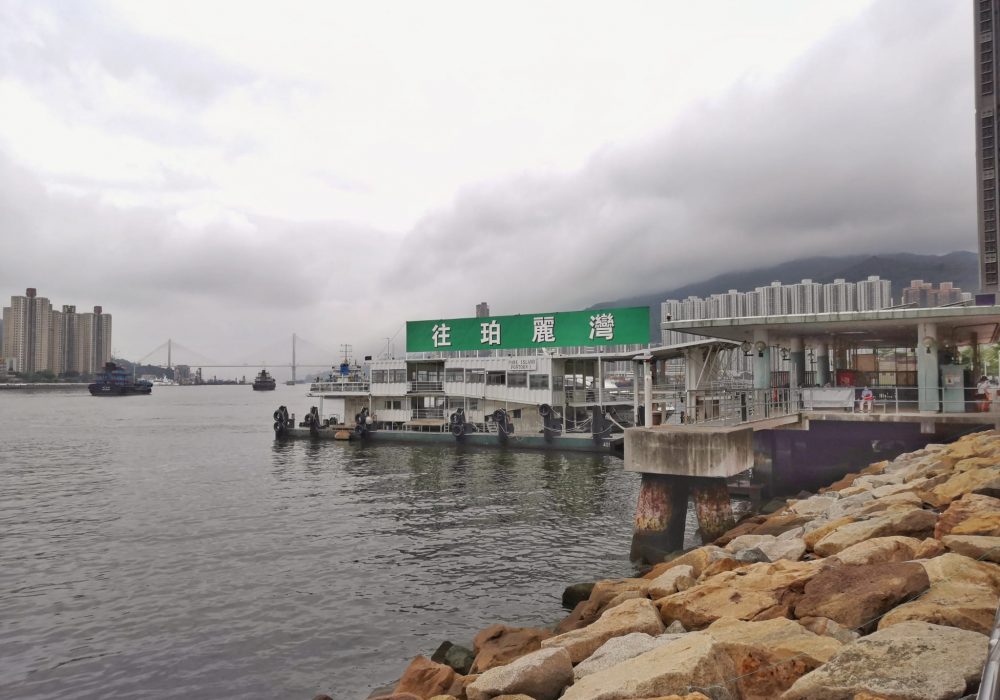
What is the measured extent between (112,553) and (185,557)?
2847 millimetres

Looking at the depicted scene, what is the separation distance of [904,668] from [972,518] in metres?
5.95

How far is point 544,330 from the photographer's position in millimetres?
48938

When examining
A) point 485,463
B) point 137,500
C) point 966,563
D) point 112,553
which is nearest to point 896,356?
point 485,463

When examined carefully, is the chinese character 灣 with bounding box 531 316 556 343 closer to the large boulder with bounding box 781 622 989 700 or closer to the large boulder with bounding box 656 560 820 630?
the large boulder with bounding box 656 560 820 630

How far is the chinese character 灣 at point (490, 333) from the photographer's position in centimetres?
5119

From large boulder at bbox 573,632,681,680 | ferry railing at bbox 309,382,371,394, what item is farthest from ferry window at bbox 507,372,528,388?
large boulder at bbox 573,632,681,680

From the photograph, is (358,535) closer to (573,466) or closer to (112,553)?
(112,553)

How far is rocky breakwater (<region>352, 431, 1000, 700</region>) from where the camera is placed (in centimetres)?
567

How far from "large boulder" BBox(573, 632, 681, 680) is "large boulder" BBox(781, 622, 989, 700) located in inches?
102

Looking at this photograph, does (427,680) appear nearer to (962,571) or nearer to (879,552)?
(879,552)

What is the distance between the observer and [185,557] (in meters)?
19.4

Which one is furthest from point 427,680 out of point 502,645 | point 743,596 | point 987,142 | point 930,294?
point 930,294

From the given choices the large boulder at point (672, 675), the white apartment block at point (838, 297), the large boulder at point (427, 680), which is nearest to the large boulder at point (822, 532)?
the large boulder at point (672, 675)

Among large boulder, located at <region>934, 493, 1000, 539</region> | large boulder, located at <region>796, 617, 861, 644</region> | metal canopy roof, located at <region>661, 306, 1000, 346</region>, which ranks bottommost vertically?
large boulder, located at <region>796, 617, 861, 644</region>
